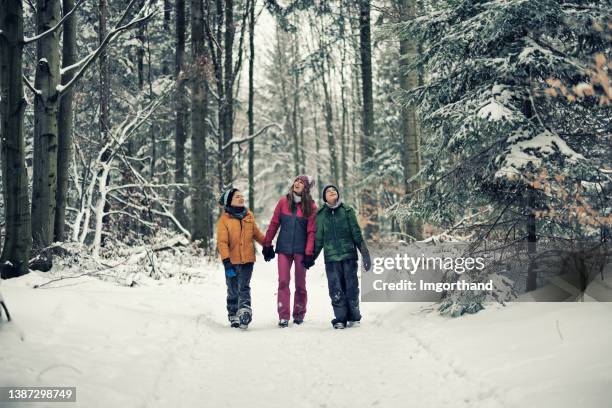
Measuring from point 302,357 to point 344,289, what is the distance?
6.71ft

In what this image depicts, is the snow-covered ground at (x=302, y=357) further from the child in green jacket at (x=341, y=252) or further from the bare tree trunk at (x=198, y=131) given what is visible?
the bare tree trunk at (x=198, y=131)

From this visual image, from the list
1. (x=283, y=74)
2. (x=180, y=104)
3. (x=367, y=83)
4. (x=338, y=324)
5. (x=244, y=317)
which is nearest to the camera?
(x=338, y=324)

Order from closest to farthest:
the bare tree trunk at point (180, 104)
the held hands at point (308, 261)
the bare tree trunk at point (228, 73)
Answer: the held hands at point (308, 261)
the bare tree trunk at point (180, 104)
the bare tree trunk at point (228, 73)

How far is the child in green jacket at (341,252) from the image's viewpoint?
23.9ft

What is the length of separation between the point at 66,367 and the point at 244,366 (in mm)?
1759

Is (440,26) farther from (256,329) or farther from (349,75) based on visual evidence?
(349,75)

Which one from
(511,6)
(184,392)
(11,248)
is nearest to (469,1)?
(511,6)

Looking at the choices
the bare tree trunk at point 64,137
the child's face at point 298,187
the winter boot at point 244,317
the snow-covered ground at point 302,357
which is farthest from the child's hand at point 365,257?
the bare tree trunk at point 64,137

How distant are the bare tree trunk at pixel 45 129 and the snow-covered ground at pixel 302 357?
3.14ft

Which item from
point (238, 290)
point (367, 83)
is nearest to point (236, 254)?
point (238, 290)

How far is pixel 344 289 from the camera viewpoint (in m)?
7.43

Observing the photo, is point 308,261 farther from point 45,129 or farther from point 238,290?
point 45,129

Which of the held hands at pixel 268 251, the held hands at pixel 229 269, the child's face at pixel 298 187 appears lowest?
the held hands at pixel 229 269

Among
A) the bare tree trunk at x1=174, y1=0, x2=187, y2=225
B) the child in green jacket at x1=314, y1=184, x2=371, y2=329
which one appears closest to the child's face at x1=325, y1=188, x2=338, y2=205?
the child in green jacket at x1=314, y1=184, x2=371, y2=329
